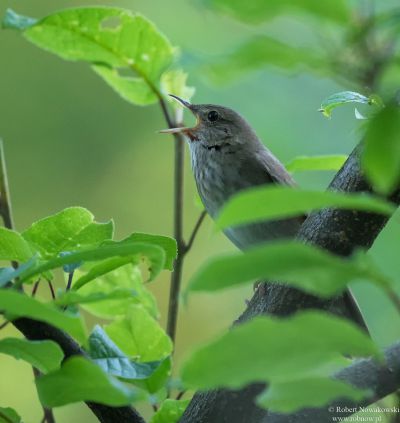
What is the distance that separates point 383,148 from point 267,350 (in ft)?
0.63

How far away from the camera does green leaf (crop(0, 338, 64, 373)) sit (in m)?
1.20

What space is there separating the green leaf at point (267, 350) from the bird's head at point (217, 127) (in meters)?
3.19

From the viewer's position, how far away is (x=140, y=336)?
184 centimetres

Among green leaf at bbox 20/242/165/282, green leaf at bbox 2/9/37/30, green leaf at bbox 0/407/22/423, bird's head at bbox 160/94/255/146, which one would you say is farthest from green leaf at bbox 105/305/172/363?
bird's head at bbox 160/94/255/146

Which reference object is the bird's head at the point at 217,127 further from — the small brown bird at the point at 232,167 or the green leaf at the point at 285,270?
the green leaf at the point at 285,270

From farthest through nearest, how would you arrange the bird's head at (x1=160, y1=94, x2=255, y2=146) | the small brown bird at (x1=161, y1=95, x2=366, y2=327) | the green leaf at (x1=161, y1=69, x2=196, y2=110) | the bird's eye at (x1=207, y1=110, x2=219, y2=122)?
the bird's eye at (x1=207, y1=110, x2=219, y2=122) → the bird's head at (x1=160, y1=94, x2=255, y2=146) → the small brown bird at (x1=161, y1=95, x2=366, y2=327) → the green leaf at (x1=161, y1=69, x2=196, y2=110)

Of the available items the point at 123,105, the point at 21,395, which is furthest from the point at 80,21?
the point at 123,105

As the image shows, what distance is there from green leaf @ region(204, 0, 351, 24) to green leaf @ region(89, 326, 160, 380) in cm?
94

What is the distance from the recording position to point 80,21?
6.46 ft

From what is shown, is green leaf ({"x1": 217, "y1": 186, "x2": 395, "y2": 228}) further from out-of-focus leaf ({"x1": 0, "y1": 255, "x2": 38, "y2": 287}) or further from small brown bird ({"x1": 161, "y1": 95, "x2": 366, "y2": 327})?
small brown bird ({"x1": 161, "y1": 95, "x2": 366, "y2": 327})

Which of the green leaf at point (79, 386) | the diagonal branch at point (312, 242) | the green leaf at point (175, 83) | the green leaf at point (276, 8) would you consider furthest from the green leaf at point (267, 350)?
the green leaf at point (175, 83)

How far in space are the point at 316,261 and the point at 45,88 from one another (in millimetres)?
6156

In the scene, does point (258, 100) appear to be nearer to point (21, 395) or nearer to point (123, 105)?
point (123, 105)

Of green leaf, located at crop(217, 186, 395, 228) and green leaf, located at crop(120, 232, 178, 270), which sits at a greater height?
green leaf, located at crop(217, 186, 395, 228)
